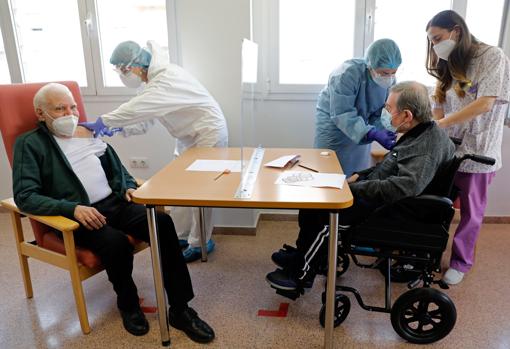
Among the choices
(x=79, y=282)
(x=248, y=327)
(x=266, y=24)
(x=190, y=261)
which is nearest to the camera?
(x=79, y=282)

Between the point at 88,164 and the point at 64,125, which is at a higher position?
the point at 64,125

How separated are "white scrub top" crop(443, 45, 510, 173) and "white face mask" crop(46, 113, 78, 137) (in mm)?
1843

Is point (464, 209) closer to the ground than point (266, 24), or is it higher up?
closer to the ground

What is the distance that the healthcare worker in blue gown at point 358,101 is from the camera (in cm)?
204

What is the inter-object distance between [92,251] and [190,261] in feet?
2.60

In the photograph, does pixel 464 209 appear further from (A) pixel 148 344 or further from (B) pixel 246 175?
(A) pixel 148 344

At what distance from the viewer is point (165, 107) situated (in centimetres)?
216

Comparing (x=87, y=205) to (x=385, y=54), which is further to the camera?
(x=385, y=54)

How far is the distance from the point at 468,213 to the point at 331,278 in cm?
103

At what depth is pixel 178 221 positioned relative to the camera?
2527mm

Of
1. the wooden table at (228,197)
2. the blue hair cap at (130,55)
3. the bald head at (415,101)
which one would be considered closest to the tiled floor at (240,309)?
the wooden table at (228,197)

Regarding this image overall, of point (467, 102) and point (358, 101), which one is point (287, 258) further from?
point (467, 102)

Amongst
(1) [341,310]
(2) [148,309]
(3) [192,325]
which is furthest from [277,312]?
(2) [148,309]

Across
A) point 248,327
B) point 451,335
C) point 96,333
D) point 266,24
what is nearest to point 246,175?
point 248,327
